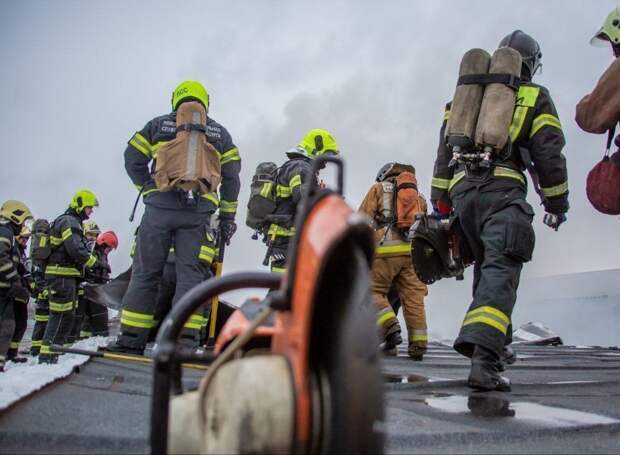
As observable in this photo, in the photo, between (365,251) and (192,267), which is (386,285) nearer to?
(192,267)

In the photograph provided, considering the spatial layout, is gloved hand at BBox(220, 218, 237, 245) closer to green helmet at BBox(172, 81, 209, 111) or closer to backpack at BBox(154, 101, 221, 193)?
backpack at BBox(154, 101, 221, 193)

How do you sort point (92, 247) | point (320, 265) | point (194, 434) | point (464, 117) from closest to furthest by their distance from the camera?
point (320, 265)
point (194, 434)
point (464, 117)
point (92, 247)

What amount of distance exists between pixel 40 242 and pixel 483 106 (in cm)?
651

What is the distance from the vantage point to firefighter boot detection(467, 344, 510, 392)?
2.63 metres

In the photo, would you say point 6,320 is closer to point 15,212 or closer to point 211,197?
point 15,212

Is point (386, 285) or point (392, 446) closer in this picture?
point (392, 446)

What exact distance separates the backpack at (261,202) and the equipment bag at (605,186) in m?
3.18

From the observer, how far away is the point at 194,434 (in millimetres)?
979

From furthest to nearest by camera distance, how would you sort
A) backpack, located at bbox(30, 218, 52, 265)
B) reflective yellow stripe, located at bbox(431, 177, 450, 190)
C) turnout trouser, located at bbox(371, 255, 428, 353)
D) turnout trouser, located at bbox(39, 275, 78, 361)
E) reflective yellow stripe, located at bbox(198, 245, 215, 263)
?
backpack, located at bbox(30, 218, 52, 265) → turnout trouser, located at bbox(39, 275, 78, 361) → turnout trouser, located at bbox(371, 255, 428, 353) → reflective yellow stripe, located at bbox(198, 245, 215, 263) → reflective yellow stripe, located at bbox(431, 177, 450, 190)

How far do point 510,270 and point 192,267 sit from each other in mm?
2222

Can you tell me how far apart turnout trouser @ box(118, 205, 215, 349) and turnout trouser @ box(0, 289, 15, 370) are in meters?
2.70

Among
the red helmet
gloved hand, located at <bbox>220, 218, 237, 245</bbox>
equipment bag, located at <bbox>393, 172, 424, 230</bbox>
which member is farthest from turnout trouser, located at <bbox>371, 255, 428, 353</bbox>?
the red helmet

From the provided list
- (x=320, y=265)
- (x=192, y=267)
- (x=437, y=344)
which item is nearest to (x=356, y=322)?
(x=320, y=265)

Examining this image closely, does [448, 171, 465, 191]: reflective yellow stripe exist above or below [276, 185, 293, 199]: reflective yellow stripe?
below
